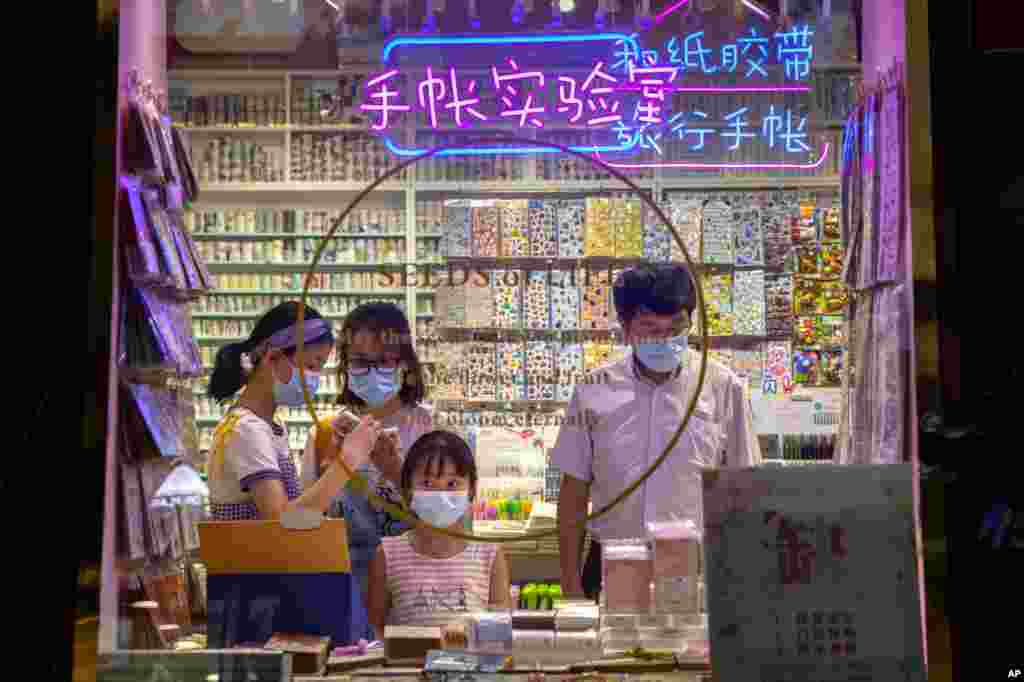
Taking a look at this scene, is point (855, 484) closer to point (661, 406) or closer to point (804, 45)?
point (661, 406)

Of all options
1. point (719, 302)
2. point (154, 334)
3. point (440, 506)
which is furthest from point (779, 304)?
point (154, 334)

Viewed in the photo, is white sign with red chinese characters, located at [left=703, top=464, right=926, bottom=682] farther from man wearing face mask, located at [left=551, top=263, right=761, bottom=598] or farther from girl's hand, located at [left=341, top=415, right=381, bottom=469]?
girl's hand, located at [left=341, top=415, right=381, bottom=469]

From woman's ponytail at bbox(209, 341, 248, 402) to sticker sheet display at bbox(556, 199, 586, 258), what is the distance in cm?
78

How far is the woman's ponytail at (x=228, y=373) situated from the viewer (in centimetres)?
292

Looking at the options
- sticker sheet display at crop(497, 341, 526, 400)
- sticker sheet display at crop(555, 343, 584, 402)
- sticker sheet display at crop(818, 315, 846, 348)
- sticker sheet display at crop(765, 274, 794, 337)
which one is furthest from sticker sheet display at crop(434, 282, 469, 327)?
sticker sheet display at crop(818, 315, 846, 348)

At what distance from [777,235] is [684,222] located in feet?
0.83

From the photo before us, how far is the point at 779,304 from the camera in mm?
2949

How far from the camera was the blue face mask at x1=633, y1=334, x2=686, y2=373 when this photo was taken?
9.25ft

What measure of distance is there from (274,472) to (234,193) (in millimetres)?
716

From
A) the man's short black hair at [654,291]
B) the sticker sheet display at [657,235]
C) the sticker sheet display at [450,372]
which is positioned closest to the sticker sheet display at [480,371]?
the sticker sheet display at [450,372]

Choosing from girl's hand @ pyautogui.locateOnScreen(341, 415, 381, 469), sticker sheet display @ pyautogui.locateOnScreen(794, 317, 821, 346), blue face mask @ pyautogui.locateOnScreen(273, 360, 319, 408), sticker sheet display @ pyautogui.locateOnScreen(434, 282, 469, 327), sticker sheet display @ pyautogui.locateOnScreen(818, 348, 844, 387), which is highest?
sticker sheet display @ pyautogui.locateOnScreen(434, 282, 469, 327)

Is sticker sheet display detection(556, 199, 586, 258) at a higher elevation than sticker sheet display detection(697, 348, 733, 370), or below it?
higher

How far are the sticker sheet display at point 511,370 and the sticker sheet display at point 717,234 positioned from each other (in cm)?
49

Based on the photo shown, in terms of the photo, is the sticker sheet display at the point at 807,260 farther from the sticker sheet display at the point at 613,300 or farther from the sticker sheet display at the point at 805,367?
the sticker sheet display at the point at 613,300
